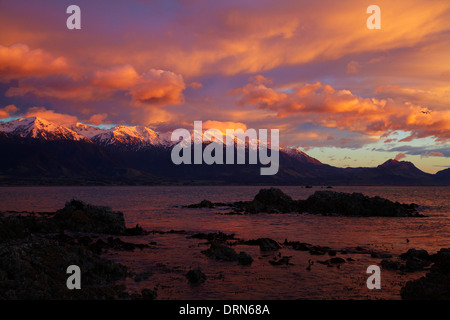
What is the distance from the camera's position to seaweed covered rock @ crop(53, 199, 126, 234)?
50438 mm

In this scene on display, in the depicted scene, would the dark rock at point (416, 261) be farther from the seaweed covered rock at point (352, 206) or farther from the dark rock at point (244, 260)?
the seaweed covered rock at point (352, 206)

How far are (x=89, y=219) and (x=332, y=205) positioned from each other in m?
60.4

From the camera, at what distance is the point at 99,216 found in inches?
2071

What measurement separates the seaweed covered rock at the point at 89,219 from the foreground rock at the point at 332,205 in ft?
125

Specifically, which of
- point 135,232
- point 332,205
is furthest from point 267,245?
point 332,205

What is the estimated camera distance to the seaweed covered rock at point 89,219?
165 feet

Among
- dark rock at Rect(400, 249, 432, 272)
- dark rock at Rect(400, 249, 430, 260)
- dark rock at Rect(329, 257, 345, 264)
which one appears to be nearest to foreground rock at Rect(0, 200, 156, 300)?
dark rock at Rect(329, 257, 345, 264)

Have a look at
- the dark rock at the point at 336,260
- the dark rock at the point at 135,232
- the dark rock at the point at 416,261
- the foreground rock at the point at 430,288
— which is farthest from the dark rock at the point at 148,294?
the dark rock at the point at 135,232

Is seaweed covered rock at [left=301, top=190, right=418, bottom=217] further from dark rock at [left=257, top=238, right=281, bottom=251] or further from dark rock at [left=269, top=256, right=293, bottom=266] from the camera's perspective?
dark rock at [left=269, top=256, right=293, bottom=266]

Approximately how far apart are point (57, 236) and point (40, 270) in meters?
23.4

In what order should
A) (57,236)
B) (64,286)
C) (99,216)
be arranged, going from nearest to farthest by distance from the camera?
(64,286), (57,236), (99,216)

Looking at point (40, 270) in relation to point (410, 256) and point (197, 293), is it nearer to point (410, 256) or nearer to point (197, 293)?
point (197, 293)
